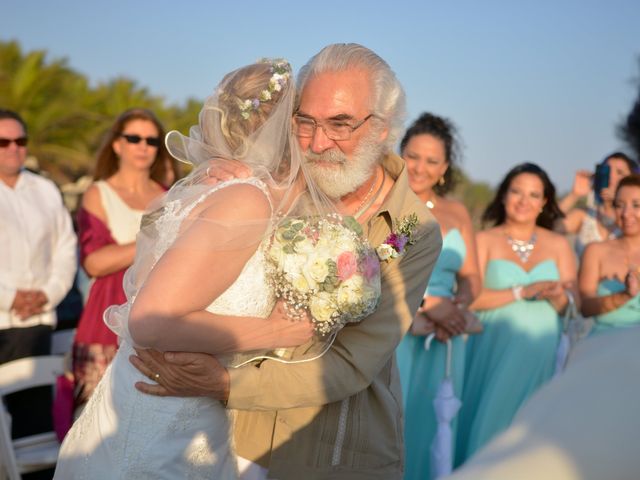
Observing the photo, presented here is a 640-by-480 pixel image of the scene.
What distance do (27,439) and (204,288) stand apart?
3.09 meters

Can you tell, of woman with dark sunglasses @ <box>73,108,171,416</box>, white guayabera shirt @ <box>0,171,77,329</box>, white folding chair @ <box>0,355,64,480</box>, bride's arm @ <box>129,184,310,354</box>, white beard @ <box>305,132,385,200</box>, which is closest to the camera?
bride's arm @ <box>129,184,310,354</box>

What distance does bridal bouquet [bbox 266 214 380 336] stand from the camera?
291cm

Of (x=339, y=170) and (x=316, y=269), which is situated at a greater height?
(x=339, y=170)

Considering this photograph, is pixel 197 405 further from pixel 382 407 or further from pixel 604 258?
pixel 604 258

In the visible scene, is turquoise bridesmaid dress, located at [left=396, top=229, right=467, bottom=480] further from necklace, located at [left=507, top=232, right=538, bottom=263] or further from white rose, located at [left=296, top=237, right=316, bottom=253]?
white rose, located at [left=296, top=237, right=316, bottom=253]

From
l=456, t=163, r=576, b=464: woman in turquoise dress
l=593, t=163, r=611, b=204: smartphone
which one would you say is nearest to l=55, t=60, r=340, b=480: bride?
l=456, t=163, r=576, b=464: woman in turquoise dress

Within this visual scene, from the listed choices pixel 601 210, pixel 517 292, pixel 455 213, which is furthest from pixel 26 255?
pixel 601 210

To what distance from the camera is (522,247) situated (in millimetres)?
6836

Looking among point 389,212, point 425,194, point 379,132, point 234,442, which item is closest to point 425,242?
point 389,212

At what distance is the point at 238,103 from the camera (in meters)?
3.05

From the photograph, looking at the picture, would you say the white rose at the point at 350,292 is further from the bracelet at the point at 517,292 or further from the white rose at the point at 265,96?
the bracelet at the point at 517,292

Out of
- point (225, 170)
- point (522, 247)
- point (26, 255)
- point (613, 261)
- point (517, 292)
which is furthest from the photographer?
point (522, 247)

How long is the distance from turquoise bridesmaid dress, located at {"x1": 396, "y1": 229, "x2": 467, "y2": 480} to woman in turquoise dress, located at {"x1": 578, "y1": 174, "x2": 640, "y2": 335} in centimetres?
118

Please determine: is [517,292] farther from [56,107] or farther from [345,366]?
[56,107]
